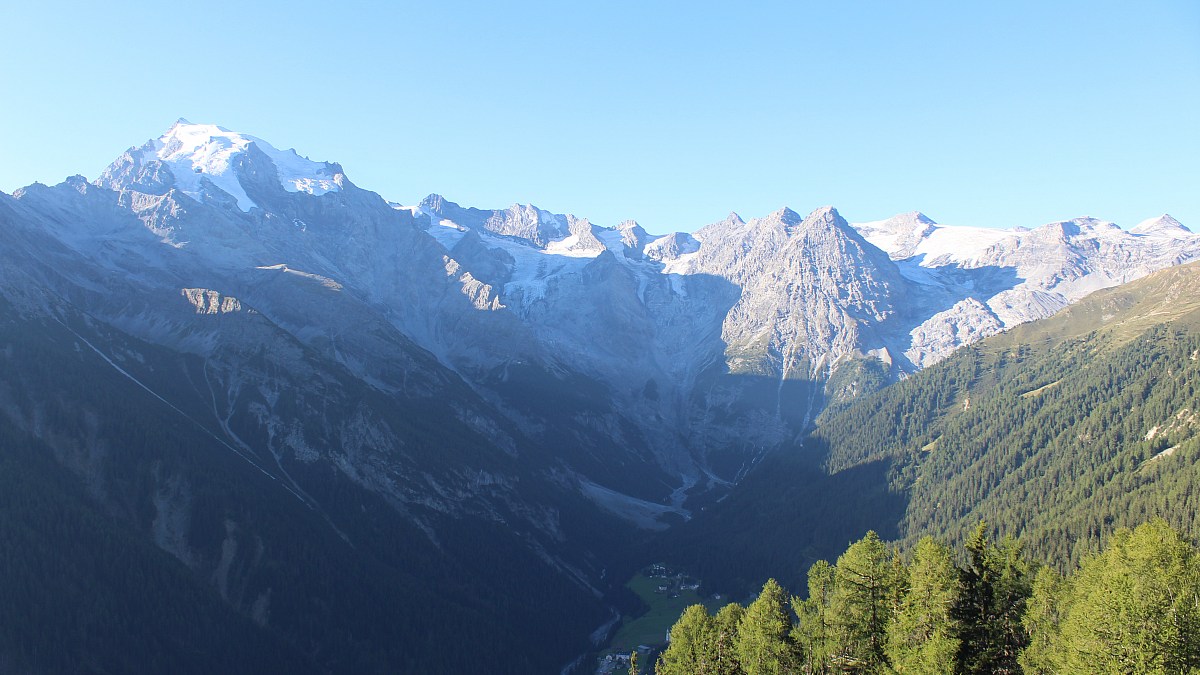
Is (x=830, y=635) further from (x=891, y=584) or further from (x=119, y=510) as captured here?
(x=119, y=510)

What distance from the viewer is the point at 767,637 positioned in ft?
241

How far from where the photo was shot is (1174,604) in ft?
167

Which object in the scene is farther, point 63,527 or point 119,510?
point 119,510

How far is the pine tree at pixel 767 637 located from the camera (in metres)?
72.4

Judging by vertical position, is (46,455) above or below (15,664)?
above

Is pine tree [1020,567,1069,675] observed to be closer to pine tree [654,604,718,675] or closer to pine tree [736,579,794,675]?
pine tree [736,579,794,675]

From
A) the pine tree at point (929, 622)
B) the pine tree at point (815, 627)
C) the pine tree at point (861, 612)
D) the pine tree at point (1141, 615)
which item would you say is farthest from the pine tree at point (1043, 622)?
the pine tree at point (815, 627)

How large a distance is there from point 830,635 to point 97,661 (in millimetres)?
143764

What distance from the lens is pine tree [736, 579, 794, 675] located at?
72375mm

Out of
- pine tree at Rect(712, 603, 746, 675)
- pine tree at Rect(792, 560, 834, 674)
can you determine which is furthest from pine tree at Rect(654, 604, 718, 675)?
pine tree at Rect(792, 560, 834, 674)

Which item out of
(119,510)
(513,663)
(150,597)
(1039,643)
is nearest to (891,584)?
(1039,643)

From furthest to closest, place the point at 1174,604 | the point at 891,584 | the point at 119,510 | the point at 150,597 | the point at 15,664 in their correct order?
the point at 119,510 < the point at 150,597 < the point at 15,664 < the point at 891,584 < the point at 1174,604

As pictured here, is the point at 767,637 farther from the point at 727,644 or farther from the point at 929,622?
the point at 929,622

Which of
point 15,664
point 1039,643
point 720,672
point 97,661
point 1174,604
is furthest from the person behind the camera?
point 97,661
